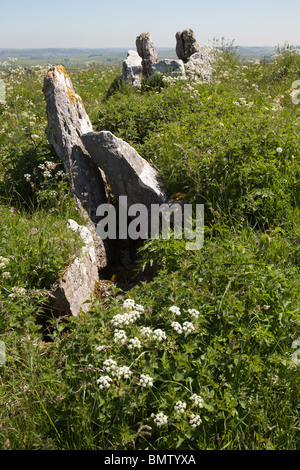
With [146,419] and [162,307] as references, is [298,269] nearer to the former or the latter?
[162,307]

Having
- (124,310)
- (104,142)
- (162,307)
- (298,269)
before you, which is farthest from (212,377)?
(104,142)

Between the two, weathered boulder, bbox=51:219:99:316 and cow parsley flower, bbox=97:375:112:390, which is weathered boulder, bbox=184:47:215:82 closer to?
weathered boulder, bbox=51:219:99:316

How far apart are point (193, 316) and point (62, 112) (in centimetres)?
473

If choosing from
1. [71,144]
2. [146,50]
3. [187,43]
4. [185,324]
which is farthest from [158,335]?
[187,43]

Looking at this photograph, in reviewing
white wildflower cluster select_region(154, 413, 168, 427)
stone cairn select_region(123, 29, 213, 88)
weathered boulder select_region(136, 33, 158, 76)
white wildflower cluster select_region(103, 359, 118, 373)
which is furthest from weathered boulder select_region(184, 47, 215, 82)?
white wildflower cluster select_region(154, 413, 168, 427)

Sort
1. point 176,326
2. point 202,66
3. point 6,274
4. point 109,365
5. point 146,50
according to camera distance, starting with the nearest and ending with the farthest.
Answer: point 109,365 < point 176,326 < point 6,274 < point 202,66 < point 146,50

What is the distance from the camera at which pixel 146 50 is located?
14242mm

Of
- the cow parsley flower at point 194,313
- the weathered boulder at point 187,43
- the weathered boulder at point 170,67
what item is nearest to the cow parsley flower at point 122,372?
the cow parsley flower at point 194,313

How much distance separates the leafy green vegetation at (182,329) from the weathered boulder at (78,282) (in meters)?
0.14

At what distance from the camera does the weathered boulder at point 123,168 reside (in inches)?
227

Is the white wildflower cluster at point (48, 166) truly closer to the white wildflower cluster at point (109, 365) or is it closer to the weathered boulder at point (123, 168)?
the weathered boulder at point (123, 168)

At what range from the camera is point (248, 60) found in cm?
1338

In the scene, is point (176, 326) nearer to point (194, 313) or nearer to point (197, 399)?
point (194, 313)

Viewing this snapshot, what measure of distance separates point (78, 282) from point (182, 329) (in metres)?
1.97
